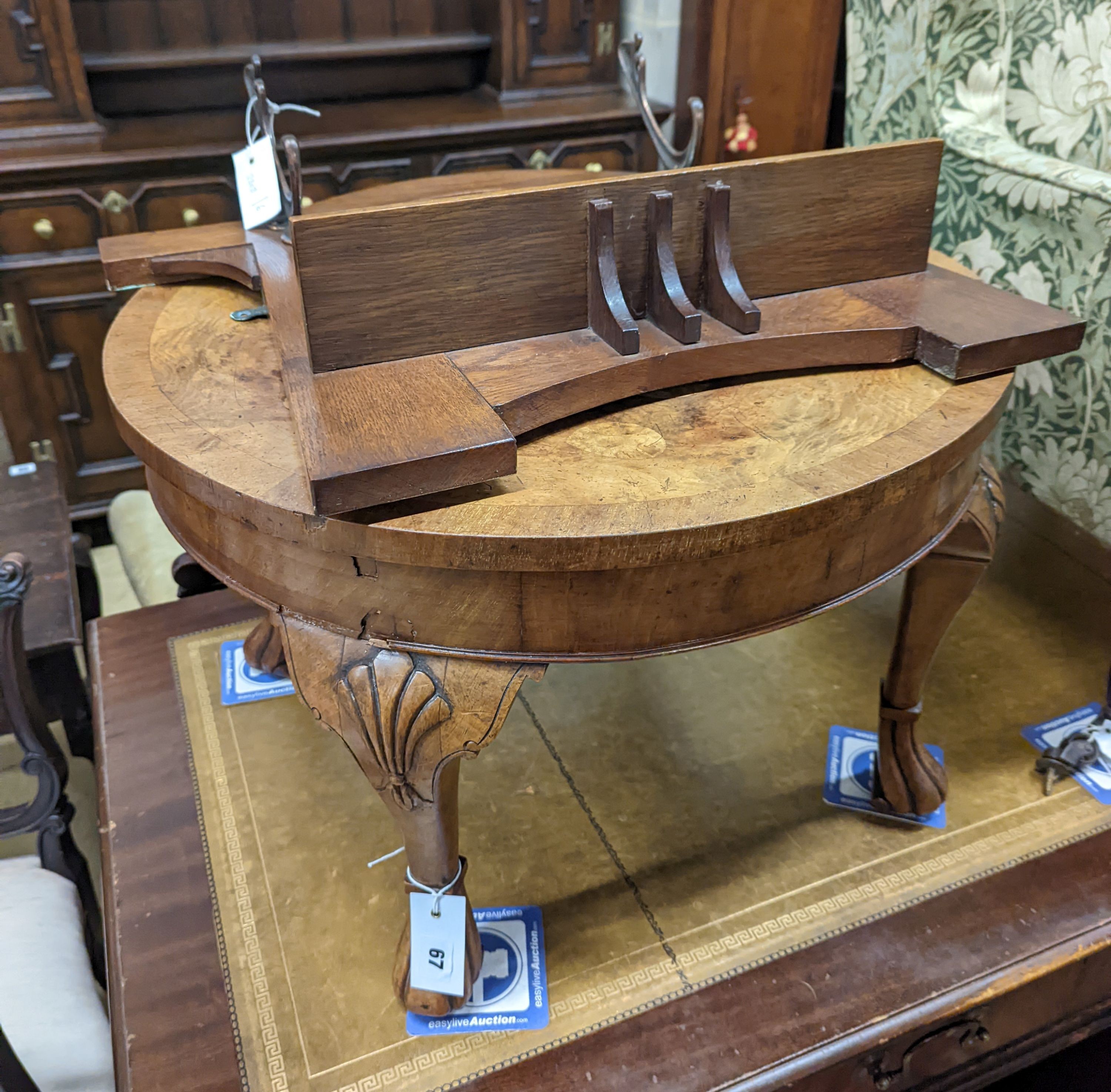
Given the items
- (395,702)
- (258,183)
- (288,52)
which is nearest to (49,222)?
(288,52)

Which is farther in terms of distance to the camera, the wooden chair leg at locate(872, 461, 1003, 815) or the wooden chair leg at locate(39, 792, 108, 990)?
the wooden chair leg at locate(39, 792, 108, 990)

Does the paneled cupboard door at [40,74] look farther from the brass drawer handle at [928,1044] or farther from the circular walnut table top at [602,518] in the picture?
the brass drawer handle at [928,1044]

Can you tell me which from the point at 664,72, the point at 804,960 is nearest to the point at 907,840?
the point at 804,960

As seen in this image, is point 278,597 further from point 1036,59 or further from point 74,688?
point 1036,59

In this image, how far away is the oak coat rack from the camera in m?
0.75

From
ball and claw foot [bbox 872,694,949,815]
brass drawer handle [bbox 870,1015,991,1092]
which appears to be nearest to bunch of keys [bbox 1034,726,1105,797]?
ball and claw foot [bbox 872,694,949,815]

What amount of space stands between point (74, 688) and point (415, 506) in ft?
3.19

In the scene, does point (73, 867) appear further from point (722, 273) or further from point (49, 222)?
point (49, 222)

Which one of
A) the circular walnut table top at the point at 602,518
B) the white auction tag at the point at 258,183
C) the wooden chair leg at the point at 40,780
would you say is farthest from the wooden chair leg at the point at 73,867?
the white auction tag at the point at 258,183

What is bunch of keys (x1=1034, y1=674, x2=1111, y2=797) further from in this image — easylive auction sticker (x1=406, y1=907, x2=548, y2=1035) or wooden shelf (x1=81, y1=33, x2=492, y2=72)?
wooden shelf (x1=81, y1=33, x2=492, y2=72)

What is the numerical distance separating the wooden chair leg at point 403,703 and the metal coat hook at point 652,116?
67 cm

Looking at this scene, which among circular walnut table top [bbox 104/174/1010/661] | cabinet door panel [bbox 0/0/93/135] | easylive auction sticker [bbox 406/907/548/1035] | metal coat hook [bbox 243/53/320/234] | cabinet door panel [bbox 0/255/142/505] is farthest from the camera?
cabinet door panel [bbox 0/255/142/505]

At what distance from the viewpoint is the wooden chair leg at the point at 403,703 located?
0.73 metres

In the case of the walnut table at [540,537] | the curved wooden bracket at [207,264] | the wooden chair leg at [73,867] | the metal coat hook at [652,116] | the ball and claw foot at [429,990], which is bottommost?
the wooden chair leg at [73,867]
